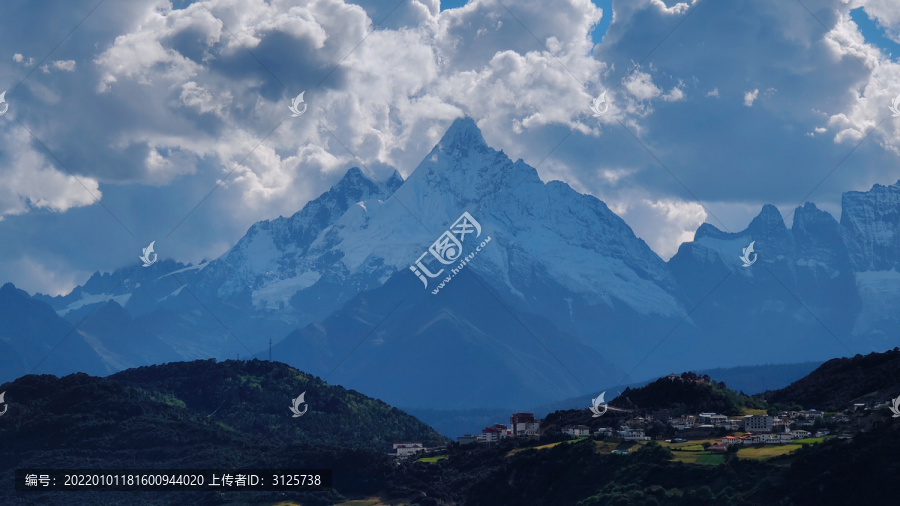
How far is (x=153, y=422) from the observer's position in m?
193

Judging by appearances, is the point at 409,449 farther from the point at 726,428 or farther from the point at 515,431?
the point at 726,428

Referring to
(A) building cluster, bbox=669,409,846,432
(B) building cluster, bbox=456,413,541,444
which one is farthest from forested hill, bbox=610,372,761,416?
(B) building cluster, bbox=456,413,541,444

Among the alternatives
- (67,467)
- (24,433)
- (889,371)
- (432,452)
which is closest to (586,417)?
(432,452)

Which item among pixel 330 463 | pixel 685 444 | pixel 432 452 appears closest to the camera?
pixel 685 444

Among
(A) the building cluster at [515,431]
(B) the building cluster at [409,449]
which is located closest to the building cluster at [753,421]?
(A) the building cluster at [515,431]

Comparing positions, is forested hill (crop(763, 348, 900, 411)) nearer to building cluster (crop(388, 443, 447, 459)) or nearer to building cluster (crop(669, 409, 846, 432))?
building cluster (crop(669, 409, 846, 432))

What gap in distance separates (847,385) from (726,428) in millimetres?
30338

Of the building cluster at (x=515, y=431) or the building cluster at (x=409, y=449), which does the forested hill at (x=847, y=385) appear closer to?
the building cluster at (x=515, y=431)

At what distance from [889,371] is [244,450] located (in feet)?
279

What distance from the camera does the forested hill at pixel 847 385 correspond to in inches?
5861

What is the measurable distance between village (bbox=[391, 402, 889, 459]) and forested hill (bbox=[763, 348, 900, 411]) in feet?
17.5

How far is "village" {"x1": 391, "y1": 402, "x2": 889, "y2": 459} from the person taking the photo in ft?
426

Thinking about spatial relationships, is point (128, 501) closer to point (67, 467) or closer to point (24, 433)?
point (67, 467)

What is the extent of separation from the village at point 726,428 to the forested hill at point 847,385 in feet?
17.5
